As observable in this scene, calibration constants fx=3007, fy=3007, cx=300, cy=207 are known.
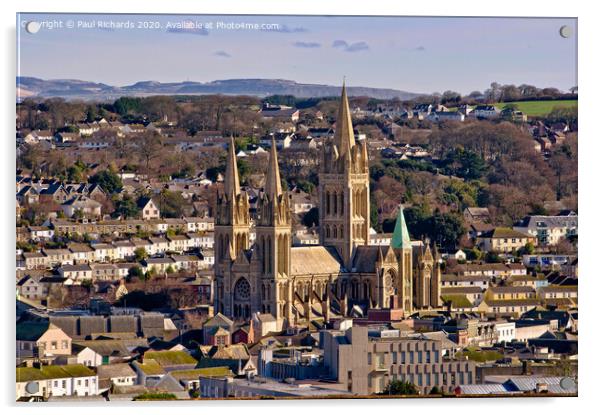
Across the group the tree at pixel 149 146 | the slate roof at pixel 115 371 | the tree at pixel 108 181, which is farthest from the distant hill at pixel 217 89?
the tree at pixel 149 146

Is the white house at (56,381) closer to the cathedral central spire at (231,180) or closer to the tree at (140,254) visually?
the cathedral central spire at (231,180)

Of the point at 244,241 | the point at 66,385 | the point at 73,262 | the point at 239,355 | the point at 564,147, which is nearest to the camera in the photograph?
the point at 66,385

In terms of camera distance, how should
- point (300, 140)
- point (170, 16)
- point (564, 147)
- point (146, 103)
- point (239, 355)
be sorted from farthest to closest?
point (300, 140) < point (146, 103) < point (564, 147) < point (239, 355) < point (170, 16)

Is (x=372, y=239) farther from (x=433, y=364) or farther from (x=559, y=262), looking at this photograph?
(x=433, y=364)

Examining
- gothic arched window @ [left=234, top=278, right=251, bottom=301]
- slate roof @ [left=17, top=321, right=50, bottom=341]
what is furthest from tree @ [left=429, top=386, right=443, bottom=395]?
gothic arched window @ [left=234, top=278, right=251, bottom=301]

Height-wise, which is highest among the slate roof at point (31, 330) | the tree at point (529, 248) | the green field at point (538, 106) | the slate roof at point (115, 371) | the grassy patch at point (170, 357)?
the green field at point (538, 106)

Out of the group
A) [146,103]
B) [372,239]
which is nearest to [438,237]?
[372,239]

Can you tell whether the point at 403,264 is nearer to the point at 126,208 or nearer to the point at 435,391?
the point at 435,391
